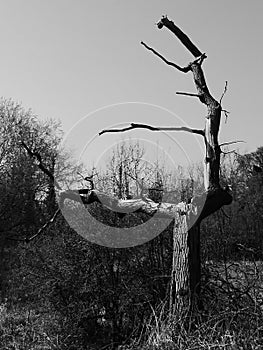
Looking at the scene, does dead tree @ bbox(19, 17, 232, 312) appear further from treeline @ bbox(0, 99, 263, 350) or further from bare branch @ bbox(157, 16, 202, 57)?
treeline @ bbox(0, 99, 263, 350)

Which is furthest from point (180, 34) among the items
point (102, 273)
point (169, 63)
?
point (102, 273)

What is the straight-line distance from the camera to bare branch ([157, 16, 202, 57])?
7046 millimetres

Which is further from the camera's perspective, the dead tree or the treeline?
the treeline

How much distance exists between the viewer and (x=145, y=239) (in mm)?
8773

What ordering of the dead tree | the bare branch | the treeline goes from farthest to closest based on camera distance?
the treeline → the bare branch → the dead tree

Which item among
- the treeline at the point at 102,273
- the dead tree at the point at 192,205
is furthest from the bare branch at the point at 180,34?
Result: the treeline at the point at 102,273

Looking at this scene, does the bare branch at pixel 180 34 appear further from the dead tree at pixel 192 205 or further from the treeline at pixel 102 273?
the treeline at pixel 102 273

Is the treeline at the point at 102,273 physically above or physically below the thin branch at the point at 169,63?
below

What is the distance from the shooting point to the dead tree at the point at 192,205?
6441mm

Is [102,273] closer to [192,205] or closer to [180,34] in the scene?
[192,205]

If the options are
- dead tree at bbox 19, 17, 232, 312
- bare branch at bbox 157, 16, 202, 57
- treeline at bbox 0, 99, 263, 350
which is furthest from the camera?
treeline at bbox 0, 99, 263, 350

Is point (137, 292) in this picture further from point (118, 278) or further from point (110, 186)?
point (110, 186)

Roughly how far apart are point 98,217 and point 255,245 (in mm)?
4891

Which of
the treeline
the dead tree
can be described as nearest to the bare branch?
the dead tree
